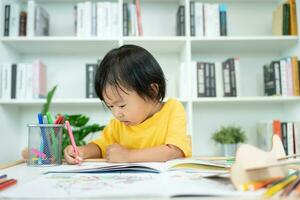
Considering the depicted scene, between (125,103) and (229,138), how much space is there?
120cm

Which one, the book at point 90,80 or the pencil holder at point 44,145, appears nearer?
the pencil holder at point 44,145

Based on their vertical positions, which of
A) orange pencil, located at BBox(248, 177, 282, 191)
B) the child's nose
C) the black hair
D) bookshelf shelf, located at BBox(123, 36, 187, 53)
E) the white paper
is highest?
bookshelf shelf, located at BBox(123, 36, 187, 53)

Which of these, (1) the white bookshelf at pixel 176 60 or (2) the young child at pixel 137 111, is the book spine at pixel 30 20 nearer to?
(1) the white bookshelf at pixel 176 60

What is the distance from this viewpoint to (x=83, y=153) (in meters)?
1.09

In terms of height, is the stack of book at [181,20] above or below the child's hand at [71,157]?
above

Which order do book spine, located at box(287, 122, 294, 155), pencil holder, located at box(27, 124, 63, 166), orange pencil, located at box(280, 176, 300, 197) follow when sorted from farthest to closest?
book spine, located at box(287, 122, 294, 155) < pencil holder, located at box(27, 124, 63, 166) < orange pencil, located at box(280, 176, 300, 197)

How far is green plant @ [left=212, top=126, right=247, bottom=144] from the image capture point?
209 cm

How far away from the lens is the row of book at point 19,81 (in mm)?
1981

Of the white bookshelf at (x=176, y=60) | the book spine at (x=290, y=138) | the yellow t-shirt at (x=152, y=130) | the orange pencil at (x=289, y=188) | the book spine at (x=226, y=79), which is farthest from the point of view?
the white bookshelf at (x=176, y=60)

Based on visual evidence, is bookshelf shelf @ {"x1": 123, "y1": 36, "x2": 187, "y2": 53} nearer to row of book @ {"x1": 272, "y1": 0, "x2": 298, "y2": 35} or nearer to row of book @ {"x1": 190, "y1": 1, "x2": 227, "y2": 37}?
row of book @ {"x1": 190, "y1": 1, "x2": 227, "y2": 37}

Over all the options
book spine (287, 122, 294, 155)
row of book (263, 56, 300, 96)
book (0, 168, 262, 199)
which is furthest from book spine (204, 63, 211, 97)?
book (0, 168, 262, 199)

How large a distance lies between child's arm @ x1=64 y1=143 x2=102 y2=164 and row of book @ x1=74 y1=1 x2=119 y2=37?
1025 millimetres

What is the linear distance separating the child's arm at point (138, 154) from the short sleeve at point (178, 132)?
5 centimetres

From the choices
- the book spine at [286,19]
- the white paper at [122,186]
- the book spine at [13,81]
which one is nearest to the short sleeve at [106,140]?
the white paper at [122,186]
